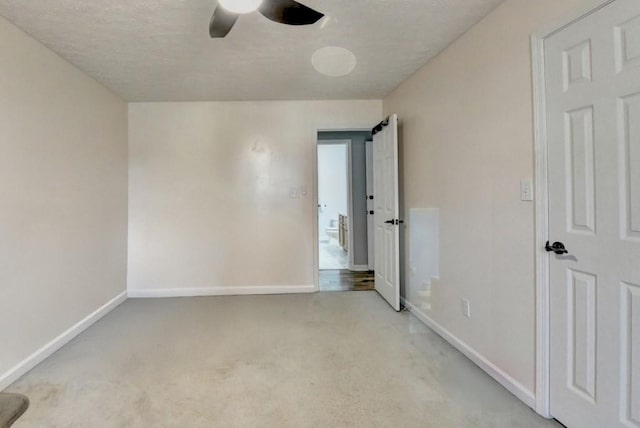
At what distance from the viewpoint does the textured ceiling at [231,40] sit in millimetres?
1896

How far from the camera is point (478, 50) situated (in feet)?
6.82

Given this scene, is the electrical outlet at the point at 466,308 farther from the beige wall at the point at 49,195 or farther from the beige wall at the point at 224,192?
the beige wall at the point at 49,195

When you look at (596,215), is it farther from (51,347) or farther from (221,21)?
(51,347)

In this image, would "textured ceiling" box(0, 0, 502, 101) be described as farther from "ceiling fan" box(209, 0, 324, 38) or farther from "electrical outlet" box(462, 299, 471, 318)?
"electrical outlet" box(462, 299, 471, 318)

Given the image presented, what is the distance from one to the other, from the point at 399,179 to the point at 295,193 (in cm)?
121

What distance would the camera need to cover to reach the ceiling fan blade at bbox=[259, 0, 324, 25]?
151cm

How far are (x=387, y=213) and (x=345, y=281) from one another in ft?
4.57

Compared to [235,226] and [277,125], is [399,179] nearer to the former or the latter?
[277,125]

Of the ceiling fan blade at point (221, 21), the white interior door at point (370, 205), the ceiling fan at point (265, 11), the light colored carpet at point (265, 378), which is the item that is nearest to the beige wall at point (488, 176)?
the light colored carpet at point (265, 378)

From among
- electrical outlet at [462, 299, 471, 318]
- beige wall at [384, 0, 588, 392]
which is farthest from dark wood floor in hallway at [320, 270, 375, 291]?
electrical outlet at [462, 299, 471, 318]

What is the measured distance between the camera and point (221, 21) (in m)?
1.63

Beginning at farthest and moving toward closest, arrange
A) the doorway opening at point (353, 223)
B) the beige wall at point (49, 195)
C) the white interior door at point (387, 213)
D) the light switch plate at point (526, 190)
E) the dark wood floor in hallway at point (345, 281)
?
the doorway opening at point (353, 223) < the dark wood floor in hallway at point (345, 281) < the white interior door at point (387, 213) < the beige wall at point (49, 195) < the light switch plate at point (526, 190)

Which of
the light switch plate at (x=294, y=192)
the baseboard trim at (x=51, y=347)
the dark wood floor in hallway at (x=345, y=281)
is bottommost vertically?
the baseboard trim at (x=51, y=347)

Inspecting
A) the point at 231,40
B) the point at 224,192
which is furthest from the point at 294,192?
the point at 231,40
